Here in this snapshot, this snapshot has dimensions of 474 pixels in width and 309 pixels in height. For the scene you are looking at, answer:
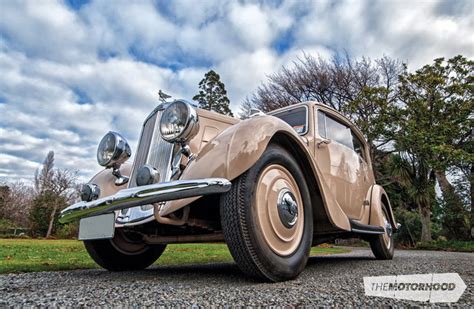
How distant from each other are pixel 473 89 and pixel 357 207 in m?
10.8

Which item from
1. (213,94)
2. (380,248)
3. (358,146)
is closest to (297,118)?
(358,146)

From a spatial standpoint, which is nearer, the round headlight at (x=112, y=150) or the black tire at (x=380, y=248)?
the round headlight at (x=112, y=150)

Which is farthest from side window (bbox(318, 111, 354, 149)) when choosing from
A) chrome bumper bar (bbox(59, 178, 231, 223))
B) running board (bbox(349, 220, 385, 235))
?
chrome bumper bar (bbox(59, 178, 231, 223))

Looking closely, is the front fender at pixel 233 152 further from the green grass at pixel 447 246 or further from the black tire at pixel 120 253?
the green grass at pixel 447 246

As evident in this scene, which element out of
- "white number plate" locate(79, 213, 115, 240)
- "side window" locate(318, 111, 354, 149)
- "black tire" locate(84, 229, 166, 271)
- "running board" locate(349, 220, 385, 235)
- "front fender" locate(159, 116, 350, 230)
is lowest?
"black tire" locate(84, 229, 166, 271)

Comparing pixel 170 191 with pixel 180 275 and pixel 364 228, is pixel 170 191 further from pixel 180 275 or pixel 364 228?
pixel 364 228

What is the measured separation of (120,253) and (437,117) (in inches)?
485

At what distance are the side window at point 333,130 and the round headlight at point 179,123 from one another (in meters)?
1.63

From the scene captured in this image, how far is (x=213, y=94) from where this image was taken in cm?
2233

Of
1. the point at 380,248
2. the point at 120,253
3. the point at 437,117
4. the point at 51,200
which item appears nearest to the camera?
the point at 120,253

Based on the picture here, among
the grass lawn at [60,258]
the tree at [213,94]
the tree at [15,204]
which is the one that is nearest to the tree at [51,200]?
the tree at [15,204]

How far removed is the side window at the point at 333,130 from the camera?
353 cm

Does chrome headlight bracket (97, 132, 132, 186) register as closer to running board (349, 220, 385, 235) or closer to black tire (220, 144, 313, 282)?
black tire (220, 144, 313, 282)

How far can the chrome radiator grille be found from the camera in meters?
2.55
